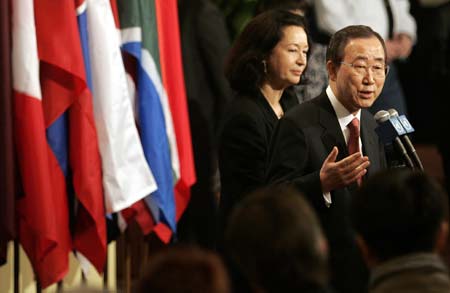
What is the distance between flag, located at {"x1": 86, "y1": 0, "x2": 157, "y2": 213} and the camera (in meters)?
5.74

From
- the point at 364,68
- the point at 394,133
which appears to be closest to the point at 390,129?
the point at 394,133

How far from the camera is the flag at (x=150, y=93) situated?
604 centimetres

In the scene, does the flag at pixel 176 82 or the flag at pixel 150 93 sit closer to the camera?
the flag at pixel 150 93

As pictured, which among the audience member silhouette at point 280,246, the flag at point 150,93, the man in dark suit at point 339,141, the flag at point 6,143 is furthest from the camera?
the flag at point 150,93

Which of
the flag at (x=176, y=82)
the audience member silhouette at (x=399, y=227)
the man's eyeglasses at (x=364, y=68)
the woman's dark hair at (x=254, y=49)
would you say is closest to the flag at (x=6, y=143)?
the woman's dark hair at (x=254, y=49)

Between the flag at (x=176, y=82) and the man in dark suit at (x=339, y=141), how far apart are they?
4.68 ft

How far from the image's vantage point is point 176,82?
6512mm

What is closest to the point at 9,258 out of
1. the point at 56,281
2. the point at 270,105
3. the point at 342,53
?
the point at 56,281

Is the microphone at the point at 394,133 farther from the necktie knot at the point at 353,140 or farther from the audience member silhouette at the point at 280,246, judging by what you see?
the audience member silhouette at the point at 280,246

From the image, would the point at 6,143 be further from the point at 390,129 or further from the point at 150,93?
the point at 390,129

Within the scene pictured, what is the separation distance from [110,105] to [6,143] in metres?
0.65

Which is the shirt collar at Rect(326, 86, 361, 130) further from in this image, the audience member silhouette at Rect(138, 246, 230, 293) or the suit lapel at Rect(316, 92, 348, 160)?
the audience member silhouette at Rect(138, 246, 230, 293)

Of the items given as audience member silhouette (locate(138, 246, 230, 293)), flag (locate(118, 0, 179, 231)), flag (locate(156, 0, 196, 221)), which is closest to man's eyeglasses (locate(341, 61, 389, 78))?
flag (locate(118, 0, 179, 231))

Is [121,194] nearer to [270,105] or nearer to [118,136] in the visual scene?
[118,136]
